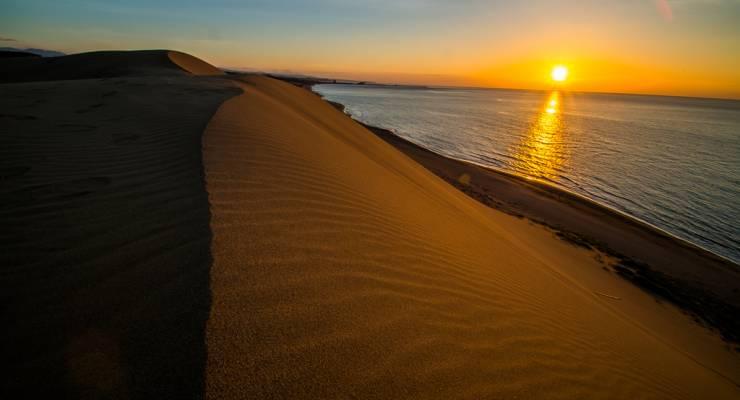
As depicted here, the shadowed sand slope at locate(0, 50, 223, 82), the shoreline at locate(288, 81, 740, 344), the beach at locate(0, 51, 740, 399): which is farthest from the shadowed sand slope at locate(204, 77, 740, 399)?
the shadowed sand slope at locate(0, 50, 223, 82)

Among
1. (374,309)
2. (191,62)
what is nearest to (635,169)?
(374,309)

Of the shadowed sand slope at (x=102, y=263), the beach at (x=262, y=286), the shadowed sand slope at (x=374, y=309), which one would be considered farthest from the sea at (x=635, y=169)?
the shadowed sand slope at (x=102, y=263)

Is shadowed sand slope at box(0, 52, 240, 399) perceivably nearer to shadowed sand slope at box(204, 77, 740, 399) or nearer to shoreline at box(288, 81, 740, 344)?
shadowed sand slope at box(204, 77, 740, 399)

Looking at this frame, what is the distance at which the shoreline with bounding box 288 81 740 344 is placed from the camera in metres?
7.20

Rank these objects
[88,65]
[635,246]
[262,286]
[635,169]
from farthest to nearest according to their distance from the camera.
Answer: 1. [88,65]
2. [635,169]
3. [635,246]
4. [262,286]

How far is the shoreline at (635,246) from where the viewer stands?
23.6 feet

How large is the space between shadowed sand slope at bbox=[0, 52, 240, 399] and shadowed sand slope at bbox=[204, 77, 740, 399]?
17cm

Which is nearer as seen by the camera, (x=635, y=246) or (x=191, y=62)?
(x=635, y=246)

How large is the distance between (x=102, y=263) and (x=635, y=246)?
40.6 ft

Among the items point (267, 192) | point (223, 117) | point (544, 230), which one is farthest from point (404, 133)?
point (267, 192)

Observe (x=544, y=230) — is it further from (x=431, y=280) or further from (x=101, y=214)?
(x=101, y=214)

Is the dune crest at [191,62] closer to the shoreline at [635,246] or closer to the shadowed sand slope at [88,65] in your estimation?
the shadowed sand slope at [88,65]

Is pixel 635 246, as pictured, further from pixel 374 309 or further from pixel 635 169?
pixel 635 169

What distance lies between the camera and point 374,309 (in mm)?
2049
